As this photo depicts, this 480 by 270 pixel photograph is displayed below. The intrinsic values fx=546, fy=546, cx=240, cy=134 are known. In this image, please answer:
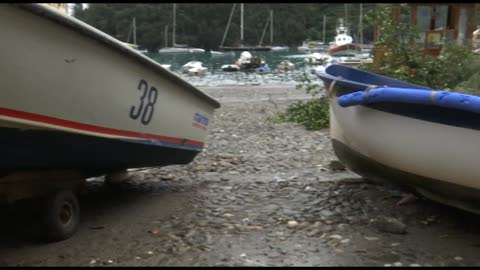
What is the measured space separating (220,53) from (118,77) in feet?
256

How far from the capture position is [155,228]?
4086 millimetres

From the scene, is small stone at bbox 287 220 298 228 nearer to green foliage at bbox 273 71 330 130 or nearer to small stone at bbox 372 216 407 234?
small stone at bbox 372 216 407 234

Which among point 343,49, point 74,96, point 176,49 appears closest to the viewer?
point 74,96

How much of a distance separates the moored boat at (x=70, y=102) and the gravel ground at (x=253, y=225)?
0.37 meters

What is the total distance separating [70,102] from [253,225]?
1.61 metres

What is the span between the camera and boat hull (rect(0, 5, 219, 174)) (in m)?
3.12

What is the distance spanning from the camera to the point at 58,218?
147 inches

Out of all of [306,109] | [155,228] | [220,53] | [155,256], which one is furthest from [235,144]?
[220,53]

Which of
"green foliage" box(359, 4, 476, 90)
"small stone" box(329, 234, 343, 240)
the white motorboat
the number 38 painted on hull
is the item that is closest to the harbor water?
the white motorboat

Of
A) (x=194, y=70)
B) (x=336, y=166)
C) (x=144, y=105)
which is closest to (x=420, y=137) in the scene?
(x=144, y=105)

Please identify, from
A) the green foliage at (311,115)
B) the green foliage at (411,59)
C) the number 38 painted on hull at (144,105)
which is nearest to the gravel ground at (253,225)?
the number 38 painted on hull at (144,105)

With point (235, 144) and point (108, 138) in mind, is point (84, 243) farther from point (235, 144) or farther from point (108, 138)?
point (235, 144)

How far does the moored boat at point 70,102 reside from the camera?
10.3 feet

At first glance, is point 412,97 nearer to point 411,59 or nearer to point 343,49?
point 411,59
